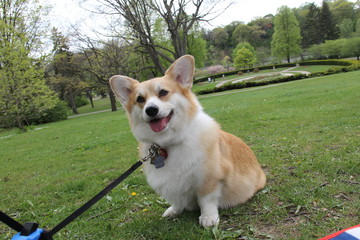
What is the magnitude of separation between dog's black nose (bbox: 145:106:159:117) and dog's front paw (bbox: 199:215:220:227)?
44.5 inches

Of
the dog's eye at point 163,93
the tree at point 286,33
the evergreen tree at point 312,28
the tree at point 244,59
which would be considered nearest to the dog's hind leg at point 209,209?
the dog's eye at point 163,93

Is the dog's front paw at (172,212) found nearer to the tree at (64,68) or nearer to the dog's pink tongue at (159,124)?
the dog's pink tongue at (159,124)

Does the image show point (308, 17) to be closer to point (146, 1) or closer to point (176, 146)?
point (146, 1)

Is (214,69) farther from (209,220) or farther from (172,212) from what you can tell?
(209,220)

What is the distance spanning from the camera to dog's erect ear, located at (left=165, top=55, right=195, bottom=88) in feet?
8.85

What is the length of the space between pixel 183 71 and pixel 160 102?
20.1 inches

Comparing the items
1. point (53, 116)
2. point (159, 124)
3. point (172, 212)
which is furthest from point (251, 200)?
point (53, 116)

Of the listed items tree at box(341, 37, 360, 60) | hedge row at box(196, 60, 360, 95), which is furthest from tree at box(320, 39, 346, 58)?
hedge row at box(196, 60, 360, 95)

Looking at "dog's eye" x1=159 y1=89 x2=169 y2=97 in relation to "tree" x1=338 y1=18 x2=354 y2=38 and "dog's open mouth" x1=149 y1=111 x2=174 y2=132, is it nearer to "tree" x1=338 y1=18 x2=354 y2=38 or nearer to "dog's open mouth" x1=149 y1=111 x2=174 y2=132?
"dog's open mouth" x1=149 y1=111 x2=174 y2=132

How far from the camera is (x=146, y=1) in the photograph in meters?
19.8

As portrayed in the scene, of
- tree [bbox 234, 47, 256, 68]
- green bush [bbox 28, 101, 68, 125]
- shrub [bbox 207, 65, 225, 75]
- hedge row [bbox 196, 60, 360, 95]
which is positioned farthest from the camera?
Result: shrub [bbox 207, 65, 225, 75]

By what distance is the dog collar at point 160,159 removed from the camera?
2.46 meters

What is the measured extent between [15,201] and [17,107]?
1621cm

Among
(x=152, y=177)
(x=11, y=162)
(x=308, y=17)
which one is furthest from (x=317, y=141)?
(x=308, y=17)
